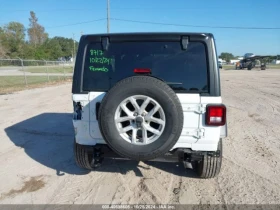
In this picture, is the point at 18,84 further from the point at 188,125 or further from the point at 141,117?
the point at 188,125

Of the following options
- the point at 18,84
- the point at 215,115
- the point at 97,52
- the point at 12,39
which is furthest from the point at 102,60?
the point at 12,39

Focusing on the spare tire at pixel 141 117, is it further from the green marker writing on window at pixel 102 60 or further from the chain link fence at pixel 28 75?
the chain link fence at pixel 28 75

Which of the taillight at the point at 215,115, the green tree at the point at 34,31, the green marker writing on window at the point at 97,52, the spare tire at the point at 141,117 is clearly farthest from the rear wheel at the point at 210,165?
the green tree at the point at 34,31

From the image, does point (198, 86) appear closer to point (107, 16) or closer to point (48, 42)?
point (107, 16)

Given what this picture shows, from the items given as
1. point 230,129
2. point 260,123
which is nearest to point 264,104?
point 260,123

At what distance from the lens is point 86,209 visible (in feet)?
9.01

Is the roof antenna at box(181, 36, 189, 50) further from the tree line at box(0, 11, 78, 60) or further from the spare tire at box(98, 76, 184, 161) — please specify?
the tree line at box(0, 11, 78, 60)

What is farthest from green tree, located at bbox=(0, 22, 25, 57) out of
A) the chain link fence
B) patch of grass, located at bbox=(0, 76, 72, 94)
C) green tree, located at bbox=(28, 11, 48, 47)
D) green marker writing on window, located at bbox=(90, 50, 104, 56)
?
green marker writing on window, located at bbox=(90, 50, 104, 56)

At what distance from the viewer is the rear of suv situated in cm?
265

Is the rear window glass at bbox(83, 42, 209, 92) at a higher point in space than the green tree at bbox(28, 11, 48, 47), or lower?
lower

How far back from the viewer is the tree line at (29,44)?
65875 millimetres

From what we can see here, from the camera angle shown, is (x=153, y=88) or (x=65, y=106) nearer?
(x=153, y=88)

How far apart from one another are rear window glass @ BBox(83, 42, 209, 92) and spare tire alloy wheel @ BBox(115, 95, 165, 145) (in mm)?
387

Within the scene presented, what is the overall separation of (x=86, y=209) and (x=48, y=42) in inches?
3487
